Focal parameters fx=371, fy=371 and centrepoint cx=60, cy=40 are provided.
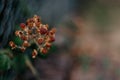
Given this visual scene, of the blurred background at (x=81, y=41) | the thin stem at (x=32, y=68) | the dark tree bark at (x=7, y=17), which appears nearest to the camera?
the dark tree bark at (x=7, y=17)

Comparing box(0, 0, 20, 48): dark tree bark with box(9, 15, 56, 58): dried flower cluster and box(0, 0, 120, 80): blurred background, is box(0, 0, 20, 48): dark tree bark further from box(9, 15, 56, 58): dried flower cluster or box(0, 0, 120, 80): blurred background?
box(0, 0, 120, 80): blurred background

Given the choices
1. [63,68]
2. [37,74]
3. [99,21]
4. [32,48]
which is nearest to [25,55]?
[32,48]

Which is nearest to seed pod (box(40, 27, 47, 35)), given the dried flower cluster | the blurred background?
the dried flower cluster

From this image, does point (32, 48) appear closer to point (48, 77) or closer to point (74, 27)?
point (48, 77)

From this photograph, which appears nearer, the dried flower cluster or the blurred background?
the dried flower cluster

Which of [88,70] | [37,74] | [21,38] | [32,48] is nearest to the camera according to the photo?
[21,38]

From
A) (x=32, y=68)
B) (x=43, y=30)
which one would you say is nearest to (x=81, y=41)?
(x=32, y=68)

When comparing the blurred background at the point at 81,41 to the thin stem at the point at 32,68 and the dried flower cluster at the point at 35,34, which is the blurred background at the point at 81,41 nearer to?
the thin stem at the point at 32,68

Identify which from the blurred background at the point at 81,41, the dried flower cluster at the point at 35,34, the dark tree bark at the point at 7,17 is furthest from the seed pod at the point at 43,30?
the blurred background at the point at 81,41
